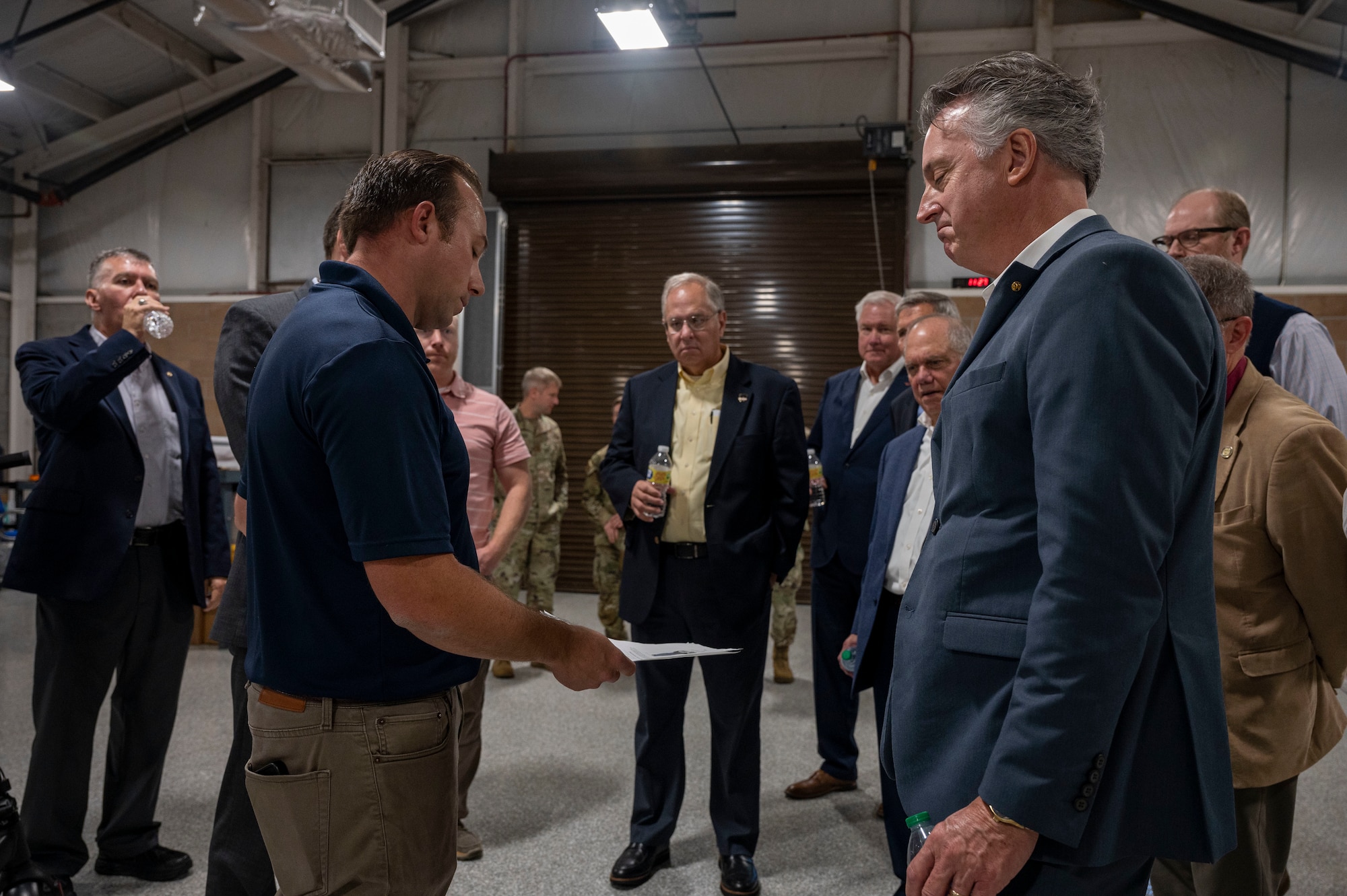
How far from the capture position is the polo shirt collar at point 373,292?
1.26 metres

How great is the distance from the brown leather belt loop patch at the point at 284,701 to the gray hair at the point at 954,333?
5.81 feet

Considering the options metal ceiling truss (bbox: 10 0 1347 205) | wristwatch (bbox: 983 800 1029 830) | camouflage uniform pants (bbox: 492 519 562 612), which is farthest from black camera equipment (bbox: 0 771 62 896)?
metal ceiling truss (bbox: 10 0 1347 205)

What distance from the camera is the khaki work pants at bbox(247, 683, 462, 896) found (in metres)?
1.21

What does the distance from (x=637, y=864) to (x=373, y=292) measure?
1.91 m

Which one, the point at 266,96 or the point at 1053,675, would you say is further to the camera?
the point at 266,96

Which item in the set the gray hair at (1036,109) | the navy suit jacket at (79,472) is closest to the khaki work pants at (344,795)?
the gray hair at (1036,109)

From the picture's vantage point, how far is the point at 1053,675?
0.91 m

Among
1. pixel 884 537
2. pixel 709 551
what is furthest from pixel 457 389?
pixel 884 537

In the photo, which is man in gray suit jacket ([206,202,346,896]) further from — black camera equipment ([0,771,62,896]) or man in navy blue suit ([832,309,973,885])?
man in navy blue suit ([832,309,973,885])

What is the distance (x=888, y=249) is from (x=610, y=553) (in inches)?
141

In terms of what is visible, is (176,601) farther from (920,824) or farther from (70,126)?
(70,126)

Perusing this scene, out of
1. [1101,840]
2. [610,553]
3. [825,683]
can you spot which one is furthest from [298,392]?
[610,553]

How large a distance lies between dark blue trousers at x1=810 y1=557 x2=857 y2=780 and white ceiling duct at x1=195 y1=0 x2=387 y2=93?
4.44 m

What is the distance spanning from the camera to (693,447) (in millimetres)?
2750
